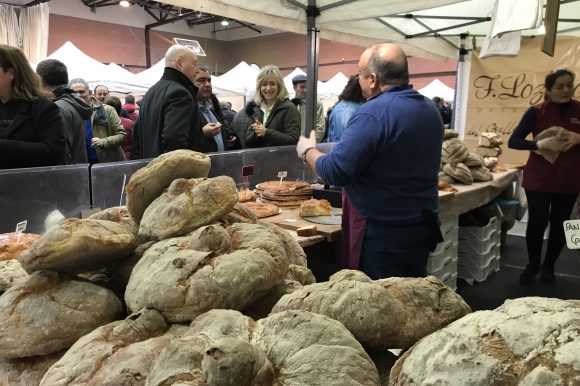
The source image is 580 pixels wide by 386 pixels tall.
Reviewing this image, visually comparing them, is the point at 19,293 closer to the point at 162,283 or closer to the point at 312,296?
the point at 162,283

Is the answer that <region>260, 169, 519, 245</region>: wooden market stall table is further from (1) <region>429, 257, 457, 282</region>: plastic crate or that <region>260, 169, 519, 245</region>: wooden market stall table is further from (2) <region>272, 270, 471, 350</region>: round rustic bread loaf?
(2) <region>272, 270, 471, 350</region>: round rustic bread loaf

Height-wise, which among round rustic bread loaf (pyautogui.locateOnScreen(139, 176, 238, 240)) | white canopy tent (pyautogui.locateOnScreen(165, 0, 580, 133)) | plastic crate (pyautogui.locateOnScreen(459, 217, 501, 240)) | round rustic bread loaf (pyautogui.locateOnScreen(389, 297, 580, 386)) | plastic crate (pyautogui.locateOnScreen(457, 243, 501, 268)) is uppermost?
white canopy tent (pyautogui.locateOnScreen(165, 0, 580, 133))

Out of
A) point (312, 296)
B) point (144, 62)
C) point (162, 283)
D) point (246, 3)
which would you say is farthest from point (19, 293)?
point (144, 62)

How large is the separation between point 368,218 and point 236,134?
2191 mm

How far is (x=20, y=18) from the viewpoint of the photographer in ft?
42.7

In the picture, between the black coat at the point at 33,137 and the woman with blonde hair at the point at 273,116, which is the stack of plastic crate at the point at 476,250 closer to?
the woman with blonde hair at the point at 273,116

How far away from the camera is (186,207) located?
45.6 inches

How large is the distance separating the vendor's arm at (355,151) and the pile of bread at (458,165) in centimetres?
243

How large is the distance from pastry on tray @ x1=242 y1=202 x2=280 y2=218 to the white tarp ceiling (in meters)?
1.45

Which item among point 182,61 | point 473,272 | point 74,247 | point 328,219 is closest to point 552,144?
point 473,272

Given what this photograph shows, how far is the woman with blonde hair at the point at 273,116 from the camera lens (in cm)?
416

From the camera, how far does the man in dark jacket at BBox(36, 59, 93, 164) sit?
3.53 metres

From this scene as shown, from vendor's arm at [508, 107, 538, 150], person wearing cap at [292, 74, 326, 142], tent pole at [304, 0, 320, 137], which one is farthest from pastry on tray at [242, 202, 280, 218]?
vendor's arm at [508, 107, 538, 150]

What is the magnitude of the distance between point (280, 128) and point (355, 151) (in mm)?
2059
